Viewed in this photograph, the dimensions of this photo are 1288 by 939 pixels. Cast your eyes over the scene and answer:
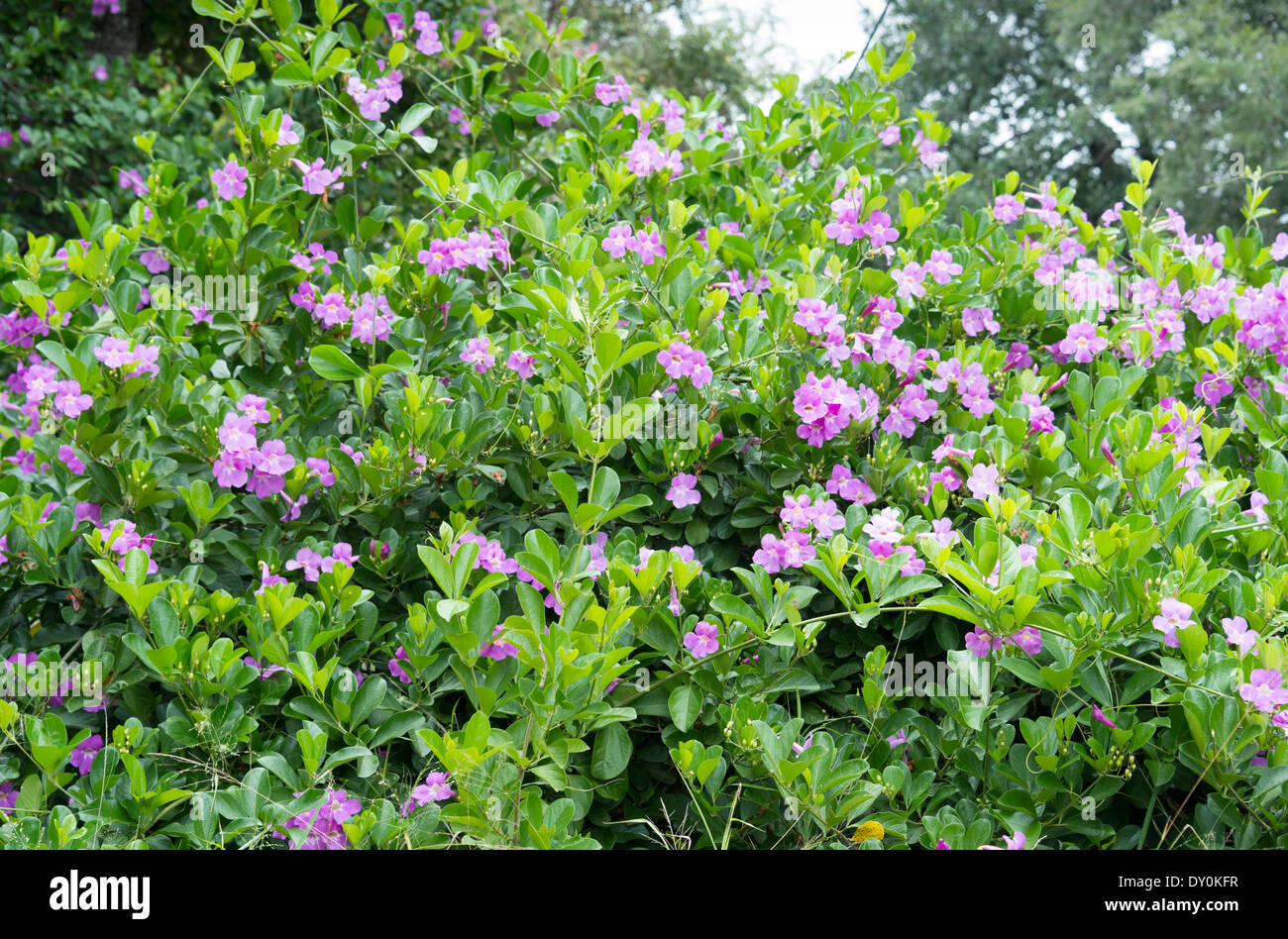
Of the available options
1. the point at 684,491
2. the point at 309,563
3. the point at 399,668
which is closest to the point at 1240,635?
the point at 684,491

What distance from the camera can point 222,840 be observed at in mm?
1512

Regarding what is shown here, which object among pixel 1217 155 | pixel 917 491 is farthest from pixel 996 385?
pixel 1217 155

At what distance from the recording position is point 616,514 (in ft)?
5.68

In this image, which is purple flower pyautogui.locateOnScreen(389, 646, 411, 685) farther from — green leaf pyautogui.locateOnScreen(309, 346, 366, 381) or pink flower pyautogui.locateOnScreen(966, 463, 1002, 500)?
pink flower pyautogui.locateOnScreen(966, 463, 1002, 500)

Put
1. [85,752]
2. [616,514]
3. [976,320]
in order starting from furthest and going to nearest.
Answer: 1. [976,320]
2. [85,752]
3. [616,514]

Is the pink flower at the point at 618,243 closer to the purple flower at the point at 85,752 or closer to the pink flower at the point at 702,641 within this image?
the pink flower at the point at 702,641

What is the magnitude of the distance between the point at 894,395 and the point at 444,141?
4.93 metres

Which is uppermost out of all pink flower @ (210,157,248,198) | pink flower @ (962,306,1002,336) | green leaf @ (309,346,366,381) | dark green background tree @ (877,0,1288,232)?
dark green background tree @ (877,0,1288,232)

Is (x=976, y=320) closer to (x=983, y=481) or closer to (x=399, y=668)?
(x=983, y=481)

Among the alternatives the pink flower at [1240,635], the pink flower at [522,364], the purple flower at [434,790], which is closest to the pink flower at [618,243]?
the pink flower at [522,364]

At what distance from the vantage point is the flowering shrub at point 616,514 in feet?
5.19

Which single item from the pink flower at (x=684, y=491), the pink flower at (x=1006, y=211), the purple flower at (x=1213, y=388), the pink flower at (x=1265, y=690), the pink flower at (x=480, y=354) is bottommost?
the pink flower at (x=1265, y=690)

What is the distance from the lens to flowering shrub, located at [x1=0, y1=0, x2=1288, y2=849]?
1.58 meters

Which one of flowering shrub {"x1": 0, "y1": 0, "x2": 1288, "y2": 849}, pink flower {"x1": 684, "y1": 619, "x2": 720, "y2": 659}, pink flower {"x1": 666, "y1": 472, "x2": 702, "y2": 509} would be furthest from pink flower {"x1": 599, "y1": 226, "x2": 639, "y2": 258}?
pink flower {"x1": 684, "y1": 619, "x2": 720, "y2": 659}
